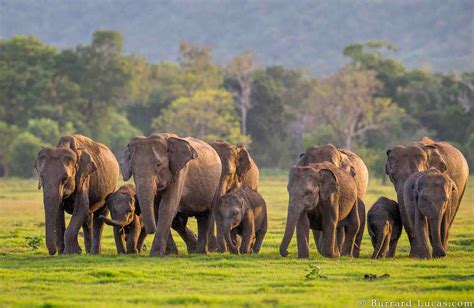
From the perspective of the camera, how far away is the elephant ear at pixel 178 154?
21750 millimetres

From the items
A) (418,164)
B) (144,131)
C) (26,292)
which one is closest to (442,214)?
(418,164)

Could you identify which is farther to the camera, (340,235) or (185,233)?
(185,233)

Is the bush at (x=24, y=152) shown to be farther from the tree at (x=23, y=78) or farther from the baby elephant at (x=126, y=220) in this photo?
the baby elephant at (x=126, y=220)

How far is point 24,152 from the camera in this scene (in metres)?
71.8

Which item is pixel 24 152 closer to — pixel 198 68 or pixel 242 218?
pixel 198 68

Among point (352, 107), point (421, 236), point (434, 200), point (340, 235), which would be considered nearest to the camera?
point (434, 200)

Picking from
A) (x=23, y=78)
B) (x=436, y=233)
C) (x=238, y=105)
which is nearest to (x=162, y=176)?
(x=436, y=233)

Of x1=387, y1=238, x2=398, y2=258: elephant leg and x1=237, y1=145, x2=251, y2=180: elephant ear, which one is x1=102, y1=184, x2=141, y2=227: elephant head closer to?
x1=237, y1=145, x2=251, y2=180: elephant ear

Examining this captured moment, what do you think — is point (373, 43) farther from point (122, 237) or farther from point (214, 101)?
point (122, 237)

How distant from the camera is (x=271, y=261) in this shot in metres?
20.1

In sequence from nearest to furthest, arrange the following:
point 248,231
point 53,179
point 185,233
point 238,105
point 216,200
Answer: point 53,179
point 248,231
point 216,200
point 185,233
point 238,105

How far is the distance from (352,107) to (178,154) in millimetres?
67543

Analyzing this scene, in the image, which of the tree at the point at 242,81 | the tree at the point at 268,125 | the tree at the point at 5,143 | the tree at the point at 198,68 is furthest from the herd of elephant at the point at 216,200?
the tree at the point at 198,68

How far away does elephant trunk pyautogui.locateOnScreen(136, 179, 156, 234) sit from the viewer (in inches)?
827
